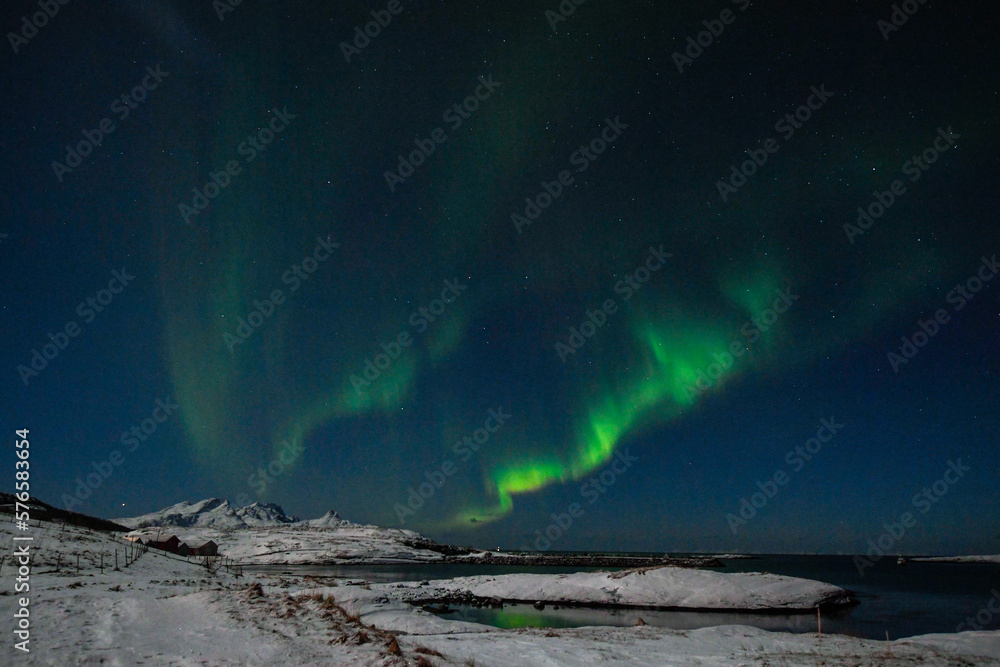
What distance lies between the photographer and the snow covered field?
1324 centimetres

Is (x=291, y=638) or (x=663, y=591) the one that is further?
(x=663, y=591)

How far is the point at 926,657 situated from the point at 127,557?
174 feet

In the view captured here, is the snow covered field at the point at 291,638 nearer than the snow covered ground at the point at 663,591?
Yes

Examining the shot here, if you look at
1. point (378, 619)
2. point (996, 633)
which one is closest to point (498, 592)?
point (378, 619)

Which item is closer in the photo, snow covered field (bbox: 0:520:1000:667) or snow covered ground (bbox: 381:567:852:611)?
snow covered field (bbox: 0:520:1000:667)

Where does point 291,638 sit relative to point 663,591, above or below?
above

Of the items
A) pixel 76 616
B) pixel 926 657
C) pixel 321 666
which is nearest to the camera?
pixel 321 666

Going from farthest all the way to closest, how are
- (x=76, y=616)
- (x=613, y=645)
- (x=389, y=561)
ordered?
(x=389, y=561), (x=613, y=645), (x=76, y=616)

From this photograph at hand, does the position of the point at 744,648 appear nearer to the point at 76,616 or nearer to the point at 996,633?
the point at 996,633

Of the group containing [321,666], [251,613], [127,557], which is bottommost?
[321,666]

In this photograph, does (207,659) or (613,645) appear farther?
(613,645)

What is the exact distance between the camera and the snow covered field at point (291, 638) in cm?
1324

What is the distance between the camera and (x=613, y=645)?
78.4 feet

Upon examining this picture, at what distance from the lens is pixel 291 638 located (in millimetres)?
14648
